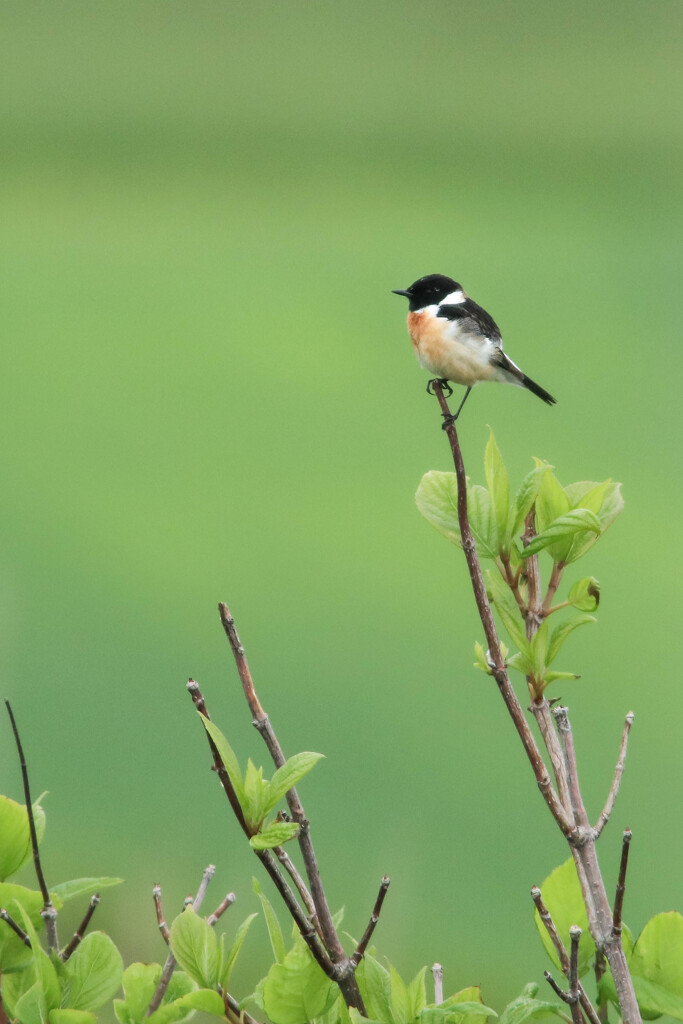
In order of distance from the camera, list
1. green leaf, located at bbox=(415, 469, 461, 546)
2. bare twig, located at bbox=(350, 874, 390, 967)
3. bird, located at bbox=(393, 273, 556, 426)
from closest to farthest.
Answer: bare twig, located at bbox=(350, 874, 390, 967) → green leaf, located at bbox=(415, 469, 461, 546) → bird, located at bbox=(393, 273, 556, 426)

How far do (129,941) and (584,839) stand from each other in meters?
1.14

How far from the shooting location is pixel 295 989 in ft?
1.32

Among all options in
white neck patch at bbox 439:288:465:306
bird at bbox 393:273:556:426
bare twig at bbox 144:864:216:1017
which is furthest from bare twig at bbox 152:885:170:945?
white neck patch at bbox 439:288:465:306

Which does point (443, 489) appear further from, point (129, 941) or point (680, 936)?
point (129, 941)

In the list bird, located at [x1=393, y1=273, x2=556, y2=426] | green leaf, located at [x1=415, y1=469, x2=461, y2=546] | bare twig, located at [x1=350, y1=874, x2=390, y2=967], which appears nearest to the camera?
bare twig, located at [x1=350, y1=874, x2=390, y2=967]

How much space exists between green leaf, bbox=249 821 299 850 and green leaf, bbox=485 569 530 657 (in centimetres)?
14

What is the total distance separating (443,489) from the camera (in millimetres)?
486

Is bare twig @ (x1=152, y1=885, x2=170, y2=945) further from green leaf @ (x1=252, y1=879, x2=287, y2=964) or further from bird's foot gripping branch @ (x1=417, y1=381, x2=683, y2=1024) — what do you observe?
bird's foot gripping branch @ (x1=417, y1=381, x2=683, y2=1024)

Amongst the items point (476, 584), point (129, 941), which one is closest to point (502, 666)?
point (476, 584)

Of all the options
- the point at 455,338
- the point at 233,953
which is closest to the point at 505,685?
the point at 233,953

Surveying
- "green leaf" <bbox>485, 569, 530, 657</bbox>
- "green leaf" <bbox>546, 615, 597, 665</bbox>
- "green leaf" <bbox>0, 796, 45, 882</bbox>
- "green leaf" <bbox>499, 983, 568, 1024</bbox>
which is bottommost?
"green leaf" <bbox>499, 983, 568, 1024</bbox>

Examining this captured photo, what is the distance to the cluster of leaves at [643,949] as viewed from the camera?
44cm

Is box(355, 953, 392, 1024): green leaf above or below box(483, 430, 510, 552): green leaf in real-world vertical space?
below

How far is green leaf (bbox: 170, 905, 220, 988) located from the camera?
0.41m
